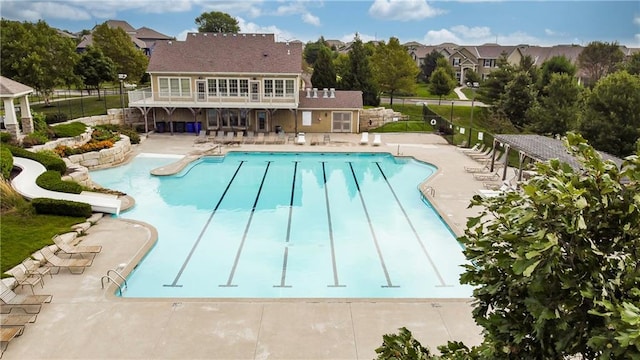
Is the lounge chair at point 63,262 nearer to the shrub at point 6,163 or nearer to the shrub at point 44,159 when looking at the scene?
the shrub at point 6,163

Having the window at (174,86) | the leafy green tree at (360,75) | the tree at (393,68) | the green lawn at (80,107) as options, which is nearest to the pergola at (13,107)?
the green lawn at (80,107)

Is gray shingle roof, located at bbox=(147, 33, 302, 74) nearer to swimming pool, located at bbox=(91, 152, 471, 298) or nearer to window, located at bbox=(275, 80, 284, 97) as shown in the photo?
window, located at bbox=(275, 80, 284, 97)

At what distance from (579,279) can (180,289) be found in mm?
10820

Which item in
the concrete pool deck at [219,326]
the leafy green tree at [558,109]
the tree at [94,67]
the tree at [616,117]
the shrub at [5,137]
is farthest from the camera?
the tree at [94,67]

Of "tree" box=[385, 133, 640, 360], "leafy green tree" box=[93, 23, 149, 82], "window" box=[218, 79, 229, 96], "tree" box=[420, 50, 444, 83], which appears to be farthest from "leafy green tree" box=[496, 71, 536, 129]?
"tree" box=[385, 133, 640, 360]

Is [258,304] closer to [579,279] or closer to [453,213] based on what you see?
[579,279]

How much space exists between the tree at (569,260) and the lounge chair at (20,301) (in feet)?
32.5

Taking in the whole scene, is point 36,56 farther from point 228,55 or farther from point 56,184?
point 56,184

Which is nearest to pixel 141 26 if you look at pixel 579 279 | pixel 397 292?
pixel 397 292

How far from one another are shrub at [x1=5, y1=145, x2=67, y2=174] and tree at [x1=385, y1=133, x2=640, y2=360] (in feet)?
66.9

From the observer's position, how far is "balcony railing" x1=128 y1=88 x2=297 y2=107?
32.6 m

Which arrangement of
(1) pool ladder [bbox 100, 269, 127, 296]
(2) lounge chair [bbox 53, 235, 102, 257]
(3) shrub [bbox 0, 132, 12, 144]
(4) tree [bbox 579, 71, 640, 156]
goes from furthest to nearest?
(4) tree [bbox 579, 71, 640, 156] → (3) shrub [bbox 0, 132, 12, 144] → (2) lounge chair [bbox 53, 235, 102, 257] → (1) pool ladder [bbox 100, 269, 127, 296]

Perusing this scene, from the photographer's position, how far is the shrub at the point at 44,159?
20.3 meters

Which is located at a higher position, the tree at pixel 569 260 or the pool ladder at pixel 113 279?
the tree at pixel 569 260
